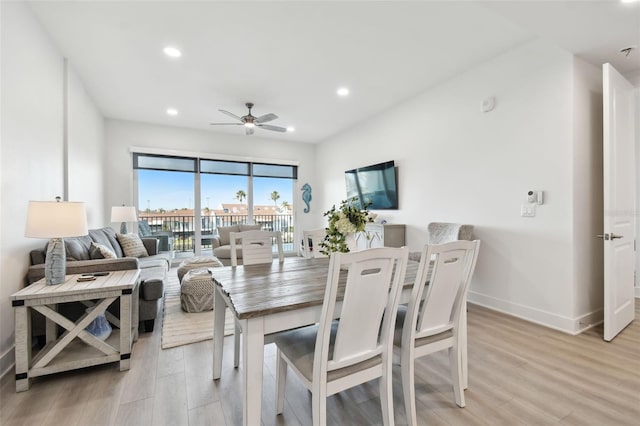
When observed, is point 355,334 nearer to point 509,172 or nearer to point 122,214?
point 509,172

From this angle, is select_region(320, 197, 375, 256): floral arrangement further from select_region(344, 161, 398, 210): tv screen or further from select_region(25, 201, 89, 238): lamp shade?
select_region(344, 161, 398, 210): tv screen

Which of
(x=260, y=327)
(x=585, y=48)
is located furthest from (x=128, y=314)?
(x=585, y=48)

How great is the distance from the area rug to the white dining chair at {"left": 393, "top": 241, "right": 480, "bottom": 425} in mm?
1750

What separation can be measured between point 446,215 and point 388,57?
2064 mm

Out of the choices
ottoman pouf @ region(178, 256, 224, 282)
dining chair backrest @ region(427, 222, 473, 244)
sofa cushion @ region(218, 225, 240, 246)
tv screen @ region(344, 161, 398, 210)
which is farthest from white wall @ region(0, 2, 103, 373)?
dining chair backrest @ region(427, 222, 473, 244)

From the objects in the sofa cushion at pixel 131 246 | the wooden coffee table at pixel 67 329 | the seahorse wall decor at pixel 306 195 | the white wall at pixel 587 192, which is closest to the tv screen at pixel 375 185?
the seahorse wall decor at pixel 306 195

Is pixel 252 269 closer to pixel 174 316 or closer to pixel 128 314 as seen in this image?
pixel 128 314

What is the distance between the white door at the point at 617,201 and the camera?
2.39 metres

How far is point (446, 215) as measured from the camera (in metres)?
3.69

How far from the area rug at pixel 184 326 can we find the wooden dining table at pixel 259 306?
0.74 meters

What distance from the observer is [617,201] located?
250 cm

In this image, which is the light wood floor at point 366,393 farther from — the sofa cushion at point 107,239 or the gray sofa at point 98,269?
the sofa cushion at point 107,239

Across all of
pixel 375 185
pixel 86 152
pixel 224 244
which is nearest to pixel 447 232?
pixel 375 185

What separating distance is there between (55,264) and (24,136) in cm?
118
